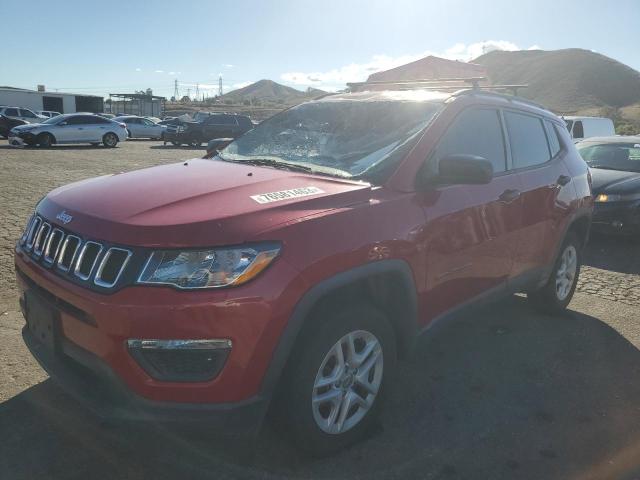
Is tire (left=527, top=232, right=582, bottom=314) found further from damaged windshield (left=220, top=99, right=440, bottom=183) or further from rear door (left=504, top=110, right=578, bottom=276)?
damaged windshield (left=220, top=99, right=440, bottom=183)

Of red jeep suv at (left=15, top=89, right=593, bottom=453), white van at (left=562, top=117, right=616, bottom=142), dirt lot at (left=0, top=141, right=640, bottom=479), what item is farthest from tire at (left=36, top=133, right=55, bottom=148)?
red jeep suv at (left=15, top=89, right=593, bottom=453)

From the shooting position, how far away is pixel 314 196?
2.76 m

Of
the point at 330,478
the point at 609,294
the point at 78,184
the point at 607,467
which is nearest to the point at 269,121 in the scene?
the point at 78,184

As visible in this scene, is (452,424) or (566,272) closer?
(452,424)

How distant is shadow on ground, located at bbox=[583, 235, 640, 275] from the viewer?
6914 mm

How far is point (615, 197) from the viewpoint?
7.89 meters

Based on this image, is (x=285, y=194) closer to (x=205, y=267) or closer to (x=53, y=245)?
(x=205, y=267)

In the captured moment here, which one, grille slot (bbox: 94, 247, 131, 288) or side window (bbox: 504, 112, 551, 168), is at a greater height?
side window (bbox: 504, 112, 551, 168)

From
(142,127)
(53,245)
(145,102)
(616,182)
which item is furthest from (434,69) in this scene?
(145,102)

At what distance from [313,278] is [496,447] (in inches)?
57.7

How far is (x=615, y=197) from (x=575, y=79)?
94.2 meters

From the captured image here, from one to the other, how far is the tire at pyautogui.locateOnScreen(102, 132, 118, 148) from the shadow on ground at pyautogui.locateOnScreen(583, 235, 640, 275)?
68.9 feet

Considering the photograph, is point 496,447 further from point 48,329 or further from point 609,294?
point 609,294

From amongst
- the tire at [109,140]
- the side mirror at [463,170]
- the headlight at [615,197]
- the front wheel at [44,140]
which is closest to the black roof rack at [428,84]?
the side mirror at [463,170]
